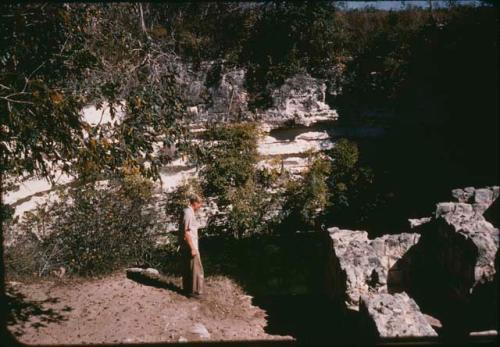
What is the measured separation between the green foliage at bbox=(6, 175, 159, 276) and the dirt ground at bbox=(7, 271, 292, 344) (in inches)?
16.7

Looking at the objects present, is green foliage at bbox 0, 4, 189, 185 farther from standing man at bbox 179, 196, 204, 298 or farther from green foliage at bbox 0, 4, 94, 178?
standing man at bbox 179, 196, 204, 298

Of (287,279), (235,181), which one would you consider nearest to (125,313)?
(287,279)

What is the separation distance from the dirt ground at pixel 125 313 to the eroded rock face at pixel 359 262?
1152 mm

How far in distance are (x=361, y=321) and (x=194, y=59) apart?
8.39 meters

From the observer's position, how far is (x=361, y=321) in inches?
195

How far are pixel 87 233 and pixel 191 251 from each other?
9.16ft

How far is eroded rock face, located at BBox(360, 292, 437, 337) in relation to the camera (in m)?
4.24

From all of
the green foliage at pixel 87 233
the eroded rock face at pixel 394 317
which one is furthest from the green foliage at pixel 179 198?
the eroded rock face at pixel 394 317

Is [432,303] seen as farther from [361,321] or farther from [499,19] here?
[499,19]

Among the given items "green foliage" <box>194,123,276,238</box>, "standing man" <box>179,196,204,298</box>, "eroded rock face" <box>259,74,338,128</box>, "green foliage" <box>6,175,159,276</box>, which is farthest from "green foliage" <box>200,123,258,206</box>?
"standing man" <box>179,196,204,298</box>

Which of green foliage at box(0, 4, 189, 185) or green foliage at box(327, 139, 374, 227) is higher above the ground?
green foliage at box(0, 4, 189, 185)

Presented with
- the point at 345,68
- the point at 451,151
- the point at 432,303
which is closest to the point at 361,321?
the point at 432,303

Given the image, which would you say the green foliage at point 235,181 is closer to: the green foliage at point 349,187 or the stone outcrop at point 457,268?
the green foliage at point 349,187

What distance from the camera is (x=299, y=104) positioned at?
35.1ft
